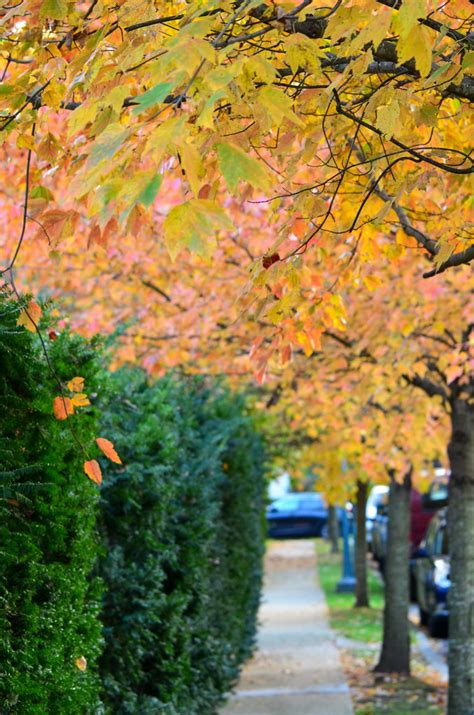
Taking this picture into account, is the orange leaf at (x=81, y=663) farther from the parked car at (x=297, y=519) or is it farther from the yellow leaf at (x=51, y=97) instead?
the parked car at (x=297, y=519)

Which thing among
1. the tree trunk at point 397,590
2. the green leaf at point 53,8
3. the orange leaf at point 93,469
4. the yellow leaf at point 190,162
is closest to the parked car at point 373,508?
the tree trunk at point 397,590

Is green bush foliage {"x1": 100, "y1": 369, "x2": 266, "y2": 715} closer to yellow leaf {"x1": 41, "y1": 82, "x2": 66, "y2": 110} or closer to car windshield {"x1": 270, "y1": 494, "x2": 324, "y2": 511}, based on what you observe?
yellow leaf {"x1": 41, "y1": 82, "x2": 66, "y2": 110}

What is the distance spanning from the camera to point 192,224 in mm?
2963

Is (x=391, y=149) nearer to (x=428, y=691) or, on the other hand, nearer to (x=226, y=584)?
(x=226, y=584)

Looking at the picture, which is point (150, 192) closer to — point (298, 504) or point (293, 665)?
point (293, 665)

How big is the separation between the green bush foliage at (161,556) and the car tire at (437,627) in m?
6.90

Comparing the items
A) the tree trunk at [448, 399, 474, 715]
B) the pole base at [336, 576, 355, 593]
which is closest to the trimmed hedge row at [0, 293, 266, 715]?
the tree trunk at [448, 399, 474, 715]

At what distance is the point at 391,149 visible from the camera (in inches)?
221

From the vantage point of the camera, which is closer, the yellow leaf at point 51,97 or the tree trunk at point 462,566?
the yellow leaf at point 51,97

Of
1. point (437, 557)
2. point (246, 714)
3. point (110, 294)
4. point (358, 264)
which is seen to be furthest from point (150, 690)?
point (437, 557)

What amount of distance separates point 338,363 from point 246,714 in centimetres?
346

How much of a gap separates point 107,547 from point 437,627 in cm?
1157

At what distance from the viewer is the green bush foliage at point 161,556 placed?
20.2ft

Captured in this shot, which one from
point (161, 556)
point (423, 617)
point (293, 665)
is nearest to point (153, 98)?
point (161, 556)
